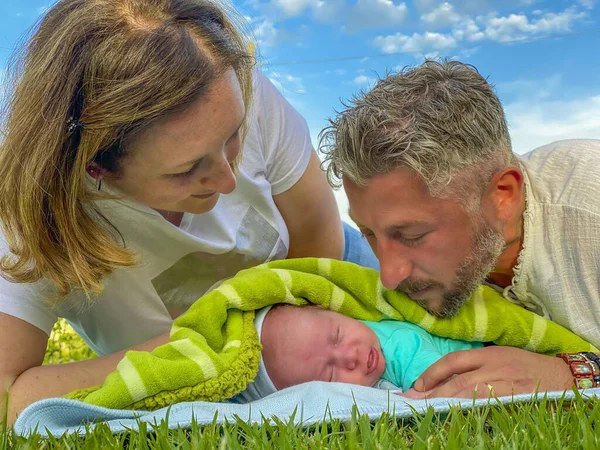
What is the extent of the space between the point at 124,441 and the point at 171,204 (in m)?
0.88

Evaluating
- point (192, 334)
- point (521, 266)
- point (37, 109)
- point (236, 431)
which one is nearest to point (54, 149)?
point (37, 109)

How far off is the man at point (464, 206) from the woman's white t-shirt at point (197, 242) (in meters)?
0.62

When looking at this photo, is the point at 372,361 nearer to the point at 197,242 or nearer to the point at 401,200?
the point at 401,200

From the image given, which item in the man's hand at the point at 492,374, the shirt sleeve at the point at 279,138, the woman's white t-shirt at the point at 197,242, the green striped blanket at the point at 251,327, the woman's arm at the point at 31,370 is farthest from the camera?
the shirt sleeve at the point at 279,138

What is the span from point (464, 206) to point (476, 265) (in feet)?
0.71

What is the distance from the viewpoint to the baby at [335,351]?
233 cm

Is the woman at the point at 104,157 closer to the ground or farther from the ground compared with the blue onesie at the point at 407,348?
farther from the ground

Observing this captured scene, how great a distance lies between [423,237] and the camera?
7.27ft

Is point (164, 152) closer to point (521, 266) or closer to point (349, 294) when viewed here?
point (349, 294)

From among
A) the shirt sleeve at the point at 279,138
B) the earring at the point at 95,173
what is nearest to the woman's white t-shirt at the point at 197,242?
the shirt sleeve at the point at 279,138

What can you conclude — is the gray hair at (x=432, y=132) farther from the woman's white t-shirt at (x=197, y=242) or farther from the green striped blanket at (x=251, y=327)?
the woman's white t-shirt at (x=197, y=242)

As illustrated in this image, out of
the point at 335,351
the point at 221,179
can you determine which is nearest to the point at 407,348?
the point at 335,351

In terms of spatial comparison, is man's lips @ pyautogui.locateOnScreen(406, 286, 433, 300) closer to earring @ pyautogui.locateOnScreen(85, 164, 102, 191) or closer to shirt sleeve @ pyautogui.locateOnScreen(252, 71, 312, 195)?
shirt sleeve @ pyautogui.locateOnScreen(252, 71, 312, 195)

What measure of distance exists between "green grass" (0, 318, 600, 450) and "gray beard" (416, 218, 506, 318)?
558 mm
